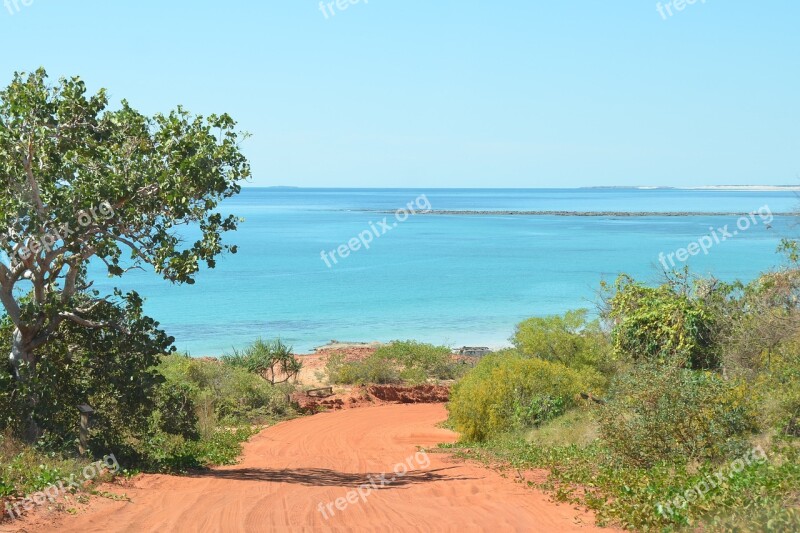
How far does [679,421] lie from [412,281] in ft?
182

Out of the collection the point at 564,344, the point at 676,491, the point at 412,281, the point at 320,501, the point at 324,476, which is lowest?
the point at 676,491

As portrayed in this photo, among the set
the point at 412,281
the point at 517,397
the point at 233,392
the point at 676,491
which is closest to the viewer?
the point at 676,491

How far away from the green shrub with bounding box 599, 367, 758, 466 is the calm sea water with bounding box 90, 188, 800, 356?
30.4 ft

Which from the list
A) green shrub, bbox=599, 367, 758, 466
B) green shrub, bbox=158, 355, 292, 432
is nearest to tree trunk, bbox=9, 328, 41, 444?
green shrub, bbox=599, 367, 758, 466

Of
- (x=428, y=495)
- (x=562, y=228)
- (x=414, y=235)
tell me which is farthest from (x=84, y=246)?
(x=562, y=228)

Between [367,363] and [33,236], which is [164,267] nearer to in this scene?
[33,236]

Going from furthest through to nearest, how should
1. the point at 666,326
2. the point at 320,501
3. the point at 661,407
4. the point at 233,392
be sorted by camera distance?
the point at 233,392 < the point at 666,326 < the point at 661,407 < the point at 320,501

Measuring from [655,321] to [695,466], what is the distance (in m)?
9.61

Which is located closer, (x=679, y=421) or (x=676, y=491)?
(x=676, y=491)

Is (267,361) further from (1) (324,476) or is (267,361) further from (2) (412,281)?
(2) (412,281)

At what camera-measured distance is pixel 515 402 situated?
62.2ft

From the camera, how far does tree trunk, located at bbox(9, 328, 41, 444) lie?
41.4 feet

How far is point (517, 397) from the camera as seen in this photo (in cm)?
1900

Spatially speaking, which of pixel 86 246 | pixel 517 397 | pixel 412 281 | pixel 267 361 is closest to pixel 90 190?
pixel 86 246
